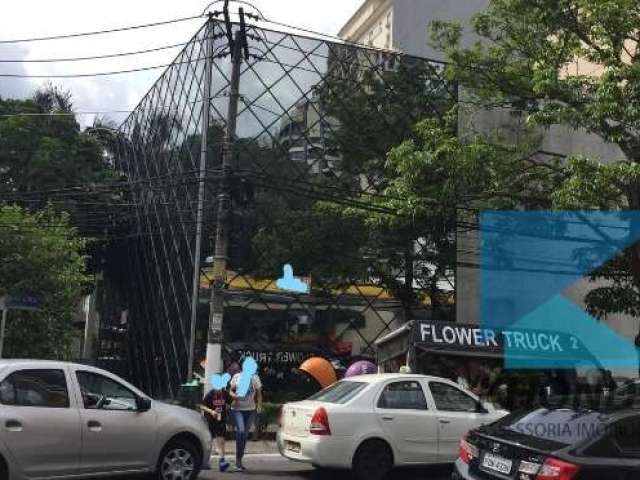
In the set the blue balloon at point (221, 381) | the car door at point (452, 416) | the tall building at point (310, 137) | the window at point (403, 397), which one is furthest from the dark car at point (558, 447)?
the tall building at point (310, 137)

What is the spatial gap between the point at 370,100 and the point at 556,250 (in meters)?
8.46

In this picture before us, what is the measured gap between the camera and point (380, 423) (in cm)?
1040

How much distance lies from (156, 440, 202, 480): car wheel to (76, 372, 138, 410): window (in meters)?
0.74

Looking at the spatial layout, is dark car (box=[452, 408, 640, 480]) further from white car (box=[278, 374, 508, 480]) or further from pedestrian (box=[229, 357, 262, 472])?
pedestrian (box=[229, 357, 262, 472])

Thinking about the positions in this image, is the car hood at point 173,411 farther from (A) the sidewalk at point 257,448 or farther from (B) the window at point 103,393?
(A) the sidewalk at point 257,448

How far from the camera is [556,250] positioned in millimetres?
21969

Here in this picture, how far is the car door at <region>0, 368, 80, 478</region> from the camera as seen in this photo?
324 inches

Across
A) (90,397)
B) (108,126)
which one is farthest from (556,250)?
(108,126)

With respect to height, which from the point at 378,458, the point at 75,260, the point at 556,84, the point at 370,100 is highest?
the point at 370,100

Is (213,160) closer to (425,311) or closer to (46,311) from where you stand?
(46,311)

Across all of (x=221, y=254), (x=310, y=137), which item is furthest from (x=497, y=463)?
(x=310, y=137)

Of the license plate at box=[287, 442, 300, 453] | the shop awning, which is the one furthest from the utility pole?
the license plate at box=[287, 442, 300, 453]

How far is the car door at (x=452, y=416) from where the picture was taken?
1077 cm

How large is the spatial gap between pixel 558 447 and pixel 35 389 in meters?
5.55
